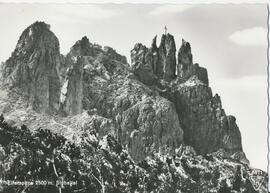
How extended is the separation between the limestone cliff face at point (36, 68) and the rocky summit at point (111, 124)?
6 centimetres

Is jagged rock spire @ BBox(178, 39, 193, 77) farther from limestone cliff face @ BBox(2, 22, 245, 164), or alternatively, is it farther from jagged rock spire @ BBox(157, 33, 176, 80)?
jagged rock spire @ BBox(157, 33, 176, 80)

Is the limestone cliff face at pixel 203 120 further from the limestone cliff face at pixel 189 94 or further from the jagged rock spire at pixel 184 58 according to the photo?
the jagged rock spire at pixel 184 58

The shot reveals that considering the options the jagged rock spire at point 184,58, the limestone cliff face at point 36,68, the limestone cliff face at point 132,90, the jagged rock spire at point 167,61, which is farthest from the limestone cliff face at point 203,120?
the limestone cliff face at point 36,68

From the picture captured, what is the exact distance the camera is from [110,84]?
48000 mm

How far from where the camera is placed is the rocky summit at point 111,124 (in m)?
41.7

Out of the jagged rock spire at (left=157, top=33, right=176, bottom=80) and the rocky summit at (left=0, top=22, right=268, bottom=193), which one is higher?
the jagged rock spire at (left=157, top=33, right=176, bottom=80)

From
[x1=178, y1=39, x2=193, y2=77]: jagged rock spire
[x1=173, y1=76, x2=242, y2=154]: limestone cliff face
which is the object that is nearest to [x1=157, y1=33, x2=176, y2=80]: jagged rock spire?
[x1=178, y1=39, x2=193, y2=77]: jagged rock spire

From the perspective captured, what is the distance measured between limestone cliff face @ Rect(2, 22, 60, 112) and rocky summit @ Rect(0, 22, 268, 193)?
0.20 ft

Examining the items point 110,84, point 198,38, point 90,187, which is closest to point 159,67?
point 110,84

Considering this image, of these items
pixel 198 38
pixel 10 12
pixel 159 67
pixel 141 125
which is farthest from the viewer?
pixel 159 67

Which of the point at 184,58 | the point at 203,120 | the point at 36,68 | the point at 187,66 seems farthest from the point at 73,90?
the point at 203,120

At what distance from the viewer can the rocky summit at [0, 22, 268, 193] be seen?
137 feet

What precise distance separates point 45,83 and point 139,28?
6.37m

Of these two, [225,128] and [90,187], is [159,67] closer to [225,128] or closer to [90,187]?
[225,128]
